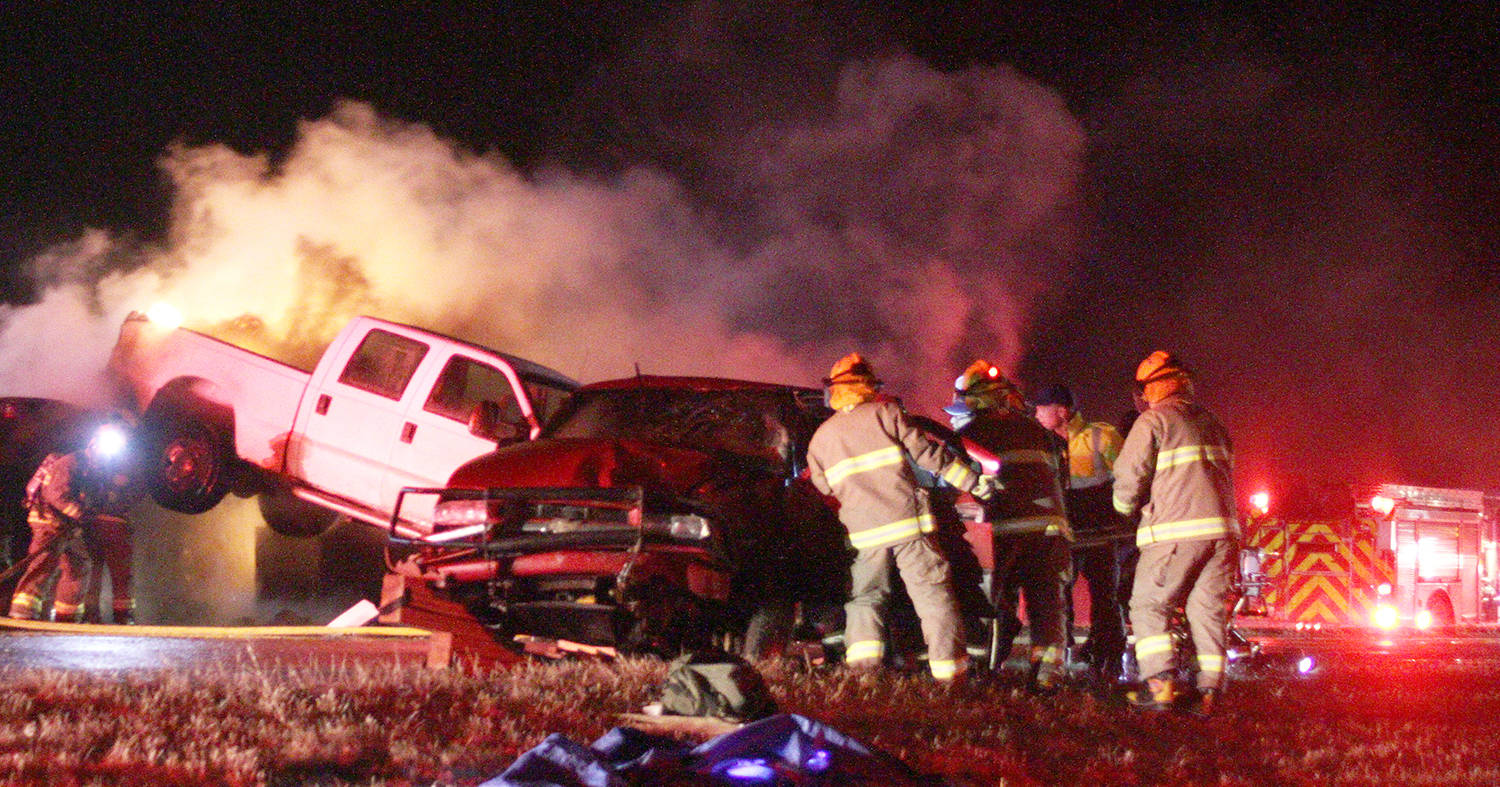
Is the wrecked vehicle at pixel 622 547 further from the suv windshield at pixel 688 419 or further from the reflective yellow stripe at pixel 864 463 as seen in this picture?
the reflective yellow stripe at pixel 864 463

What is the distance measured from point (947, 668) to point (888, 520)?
722mm

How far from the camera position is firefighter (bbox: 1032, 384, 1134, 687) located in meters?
7.44

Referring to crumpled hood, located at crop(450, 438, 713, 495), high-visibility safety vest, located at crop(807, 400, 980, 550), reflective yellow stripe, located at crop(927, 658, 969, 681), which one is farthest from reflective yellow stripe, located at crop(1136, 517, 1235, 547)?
crumpled hood, located at crop(450, 438, 713, 495)

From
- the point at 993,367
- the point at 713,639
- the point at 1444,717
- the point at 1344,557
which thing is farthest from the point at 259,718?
the point at 1344,557

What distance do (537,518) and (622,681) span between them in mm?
1511

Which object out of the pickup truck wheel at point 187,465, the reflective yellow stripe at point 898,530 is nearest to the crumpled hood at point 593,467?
the reflective yellow stripe at point 898,530

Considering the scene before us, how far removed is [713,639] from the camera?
6.79 m

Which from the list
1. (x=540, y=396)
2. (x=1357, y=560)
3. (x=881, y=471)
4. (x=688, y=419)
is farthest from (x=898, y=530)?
(x=1357, y=560)

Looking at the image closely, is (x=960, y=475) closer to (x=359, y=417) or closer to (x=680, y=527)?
(x=680, y=527)

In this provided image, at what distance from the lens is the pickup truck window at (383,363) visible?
909 cm

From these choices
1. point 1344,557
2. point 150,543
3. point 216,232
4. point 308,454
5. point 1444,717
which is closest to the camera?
point 1444,717

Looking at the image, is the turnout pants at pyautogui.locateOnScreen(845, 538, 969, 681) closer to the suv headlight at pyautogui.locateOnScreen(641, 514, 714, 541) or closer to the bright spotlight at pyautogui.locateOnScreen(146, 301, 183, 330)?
the suv headlight at pyautogui.locateOnScreen(641, 514, 714, 541)

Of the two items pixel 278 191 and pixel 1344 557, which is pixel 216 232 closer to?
pixel 278 191

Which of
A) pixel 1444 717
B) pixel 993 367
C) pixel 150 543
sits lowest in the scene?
pixel 1444 717
